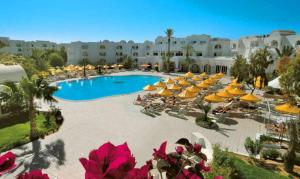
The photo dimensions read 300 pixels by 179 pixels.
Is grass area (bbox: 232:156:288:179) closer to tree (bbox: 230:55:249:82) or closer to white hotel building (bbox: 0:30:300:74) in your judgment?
tree (bbox: 230:55:249:82)

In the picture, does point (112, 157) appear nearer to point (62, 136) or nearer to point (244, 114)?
point (62, 136)

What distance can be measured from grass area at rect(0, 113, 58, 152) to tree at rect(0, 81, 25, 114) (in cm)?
183

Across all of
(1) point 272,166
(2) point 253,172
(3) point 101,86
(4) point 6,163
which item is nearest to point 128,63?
(3) point 101,86

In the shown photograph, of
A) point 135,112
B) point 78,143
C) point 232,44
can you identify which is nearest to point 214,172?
point 78,143

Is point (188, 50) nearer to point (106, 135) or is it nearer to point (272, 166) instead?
point (106, 135)

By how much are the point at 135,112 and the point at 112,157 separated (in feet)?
67.6

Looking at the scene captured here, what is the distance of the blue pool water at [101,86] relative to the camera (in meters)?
34.3

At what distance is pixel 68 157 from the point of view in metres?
12.3

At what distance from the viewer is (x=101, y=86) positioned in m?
41.3

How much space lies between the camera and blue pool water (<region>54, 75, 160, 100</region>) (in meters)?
34.3

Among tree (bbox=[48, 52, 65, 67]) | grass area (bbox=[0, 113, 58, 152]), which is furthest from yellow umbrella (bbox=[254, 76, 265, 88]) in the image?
tree (bbox=[48, 52, 65, 67])

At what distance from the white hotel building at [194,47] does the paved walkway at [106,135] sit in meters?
29.9

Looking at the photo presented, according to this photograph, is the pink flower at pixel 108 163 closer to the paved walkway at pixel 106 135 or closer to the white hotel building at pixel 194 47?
the paved walkway at pixel 106 135

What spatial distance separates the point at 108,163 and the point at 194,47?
61410 mm
